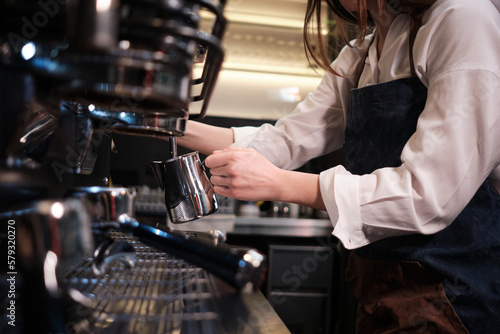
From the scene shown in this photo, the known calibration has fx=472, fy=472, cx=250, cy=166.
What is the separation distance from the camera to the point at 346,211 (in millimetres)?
778

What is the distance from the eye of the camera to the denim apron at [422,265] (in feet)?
2.81

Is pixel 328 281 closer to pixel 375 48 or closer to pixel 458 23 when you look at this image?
pixel 375 48

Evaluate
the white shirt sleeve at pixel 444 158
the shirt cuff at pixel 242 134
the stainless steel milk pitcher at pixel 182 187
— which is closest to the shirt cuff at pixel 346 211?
the white shirt sleeve at pixel 444 158

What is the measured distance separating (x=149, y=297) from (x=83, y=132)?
0.74ft

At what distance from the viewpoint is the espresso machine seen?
0.37m

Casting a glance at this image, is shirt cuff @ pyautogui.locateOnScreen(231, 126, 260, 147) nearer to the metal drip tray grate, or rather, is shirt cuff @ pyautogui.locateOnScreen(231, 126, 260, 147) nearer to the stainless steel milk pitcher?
the stainless steel milk pitcher

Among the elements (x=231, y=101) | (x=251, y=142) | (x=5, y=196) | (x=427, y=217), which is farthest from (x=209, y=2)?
(x=231, y=101)

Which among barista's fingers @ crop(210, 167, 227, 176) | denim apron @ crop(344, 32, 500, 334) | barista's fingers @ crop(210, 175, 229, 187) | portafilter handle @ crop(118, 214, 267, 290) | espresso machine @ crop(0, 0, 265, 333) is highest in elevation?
espresso machine @ crop(0, 0, 265, 333)

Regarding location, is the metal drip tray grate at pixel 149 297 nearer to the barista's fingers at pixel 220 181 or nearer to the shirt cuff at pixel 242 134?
the barista's fingers at pixel 220 181

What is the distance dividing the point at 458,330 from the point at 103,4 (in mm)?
803

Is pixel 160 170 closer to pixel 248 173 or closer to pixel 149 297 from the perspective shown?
pixel 248 173

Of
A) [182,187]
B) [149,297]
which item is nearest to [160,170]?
[182,187]

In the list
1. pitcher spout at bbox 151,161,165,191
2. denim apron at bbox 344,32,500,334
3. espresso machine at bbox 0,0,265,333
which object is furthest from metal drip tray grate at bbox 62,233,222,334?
denim apron at bbox 344,32,500,334

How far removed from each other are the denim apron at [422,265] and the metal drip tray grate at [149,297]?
0.40m
